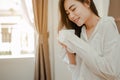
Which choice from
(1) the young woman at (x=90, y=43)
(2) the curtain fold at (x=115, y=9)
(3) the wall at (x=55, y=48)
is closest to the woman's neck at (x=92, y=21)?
(1) the young woman at (x=90, y=43)

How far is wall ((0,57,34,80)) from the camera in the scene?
3146 mm

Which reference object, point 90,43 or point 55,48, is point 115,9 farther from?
point 90,43

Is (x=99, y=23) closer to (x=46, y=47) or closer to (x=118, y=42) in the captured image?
(x=118, y=42)

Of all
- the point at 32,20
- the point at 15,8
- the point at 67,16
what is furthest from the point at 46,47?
the point at 67,16

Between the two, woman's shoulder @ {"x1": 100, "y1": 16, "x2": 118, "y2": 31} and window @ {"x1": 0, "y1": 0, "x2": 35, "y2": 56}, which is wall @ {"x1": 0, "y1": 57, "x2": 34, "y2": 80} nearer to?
window @ {"x1": 0, "y1": 0, "x2": 35, "y2": 56}

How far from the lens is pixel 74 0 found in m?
0.85

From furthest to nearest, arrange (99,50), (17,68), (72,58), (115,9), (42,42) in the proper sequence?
A: (17,68) → (42,42) → (115,9) → (72,58) → (99,50)

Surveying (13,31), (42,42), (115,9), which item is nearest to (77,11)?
(115,9)

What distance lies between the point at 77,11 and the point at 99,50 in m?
0.19

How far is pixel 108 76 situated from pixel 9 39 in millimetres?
2628

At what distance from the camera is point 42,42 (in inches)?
119

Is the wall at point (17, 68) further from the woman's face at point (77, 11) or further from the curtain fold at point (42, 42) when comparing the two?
the woman's face at point (77, 11)

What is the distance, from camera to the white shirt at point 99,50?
75 cm

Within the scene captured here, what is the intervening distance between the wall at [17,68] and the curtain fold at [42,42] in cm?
20
